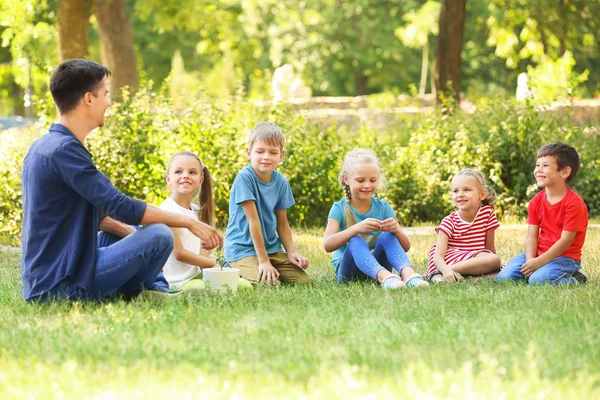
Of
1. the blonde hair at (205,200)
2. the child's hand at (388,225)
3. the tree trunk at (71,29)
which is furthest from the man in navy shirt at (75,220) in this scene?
the tree trunk at (71,29)

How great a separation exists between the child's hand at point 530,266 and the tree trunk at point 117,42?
9245 millimetres

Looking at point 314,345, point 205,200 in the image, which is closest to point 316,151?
point 205,200

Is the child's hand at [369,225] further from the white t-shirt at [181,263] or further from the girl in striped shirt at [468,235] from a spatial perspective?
the white t-shirt at [181,263]

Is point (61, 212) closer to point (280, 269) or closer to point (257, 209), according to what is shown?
point (257, 209)

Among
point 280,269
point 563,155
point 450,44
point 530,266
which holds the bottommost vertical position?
point 280,269

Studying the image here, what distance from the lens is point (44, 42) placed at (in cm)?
2639

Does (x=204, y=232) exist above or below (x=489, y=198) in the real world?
below

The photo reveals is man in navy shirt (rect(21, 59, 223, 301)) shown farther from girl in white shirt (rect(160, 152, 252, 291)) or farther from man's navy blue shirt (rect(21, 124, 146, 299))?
girl in white shirt (rect(160, 152, 252, 291))

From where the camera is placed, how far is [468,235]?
259 inches

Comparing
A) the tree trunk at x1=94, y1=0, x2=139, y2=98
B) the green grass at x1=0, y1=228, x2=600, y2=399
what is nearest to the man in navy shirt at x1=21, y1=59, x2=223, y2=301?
the green grass at x1=0, y1=228, x2=600, y2=399

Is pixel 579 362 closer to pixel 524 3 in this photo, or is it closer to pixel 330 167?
pixel 330 167

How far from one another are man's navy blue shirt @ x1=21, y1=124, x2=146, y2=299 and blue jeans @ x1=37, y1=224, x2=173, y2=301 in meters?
0.05

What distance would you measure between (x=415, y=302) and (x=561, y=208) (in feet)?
5.28

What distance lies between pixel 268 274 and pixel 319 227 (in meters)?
4.68
